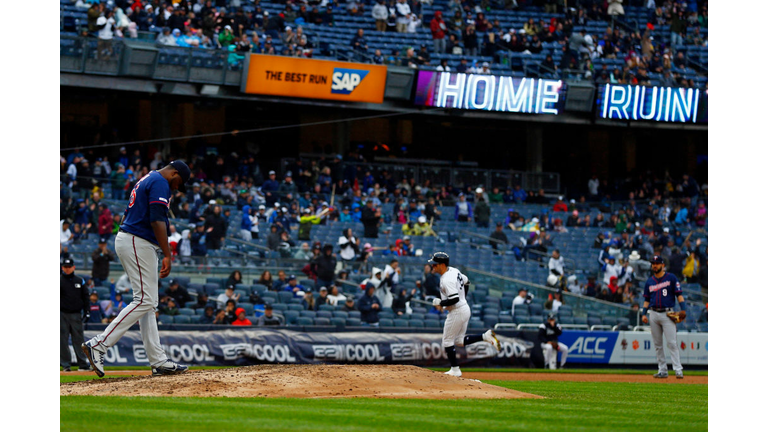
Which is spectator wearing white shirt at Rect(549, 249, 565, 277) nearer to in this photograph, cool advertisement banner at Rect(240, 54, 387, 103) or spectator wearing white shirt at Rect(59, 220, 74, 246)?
cool advertisement banner at Rect(240, 54, 387, 103)

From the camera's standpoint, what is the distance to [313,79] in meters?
26.7

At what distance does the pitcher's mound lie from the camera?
7660mm

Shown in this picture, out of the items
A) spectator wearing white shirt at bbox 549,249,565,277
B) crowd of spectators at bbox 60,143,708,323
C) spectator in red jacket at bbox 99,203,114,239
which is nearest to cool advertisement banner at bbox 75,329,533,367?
crowd of spectators at bbox 60,143,708,323

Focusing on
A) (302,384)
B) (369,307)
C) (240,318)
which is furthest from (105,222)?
(302,384)

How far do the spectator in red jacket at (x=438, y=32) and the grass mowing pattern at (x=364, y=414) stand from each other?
21924mm

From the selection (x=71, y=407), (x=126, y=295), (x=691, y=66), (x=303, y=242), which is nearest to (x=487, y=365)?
(x=303, y=242)

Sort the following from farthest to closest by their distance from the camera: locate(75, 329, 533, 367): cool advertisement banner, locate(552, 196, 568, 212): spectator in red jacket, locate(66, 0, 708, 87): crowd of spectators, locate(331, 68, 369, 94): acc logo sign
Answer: locate(552, 196, 568, 212): spectator in red jacket → locate(331, 68, 369, 94): acc logo sign → locate(66, 0, 708, 87): crowd of spectators → locate(75, 329, 533, 367): cool advertisement banner

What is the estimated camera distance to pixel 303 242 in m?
21.0

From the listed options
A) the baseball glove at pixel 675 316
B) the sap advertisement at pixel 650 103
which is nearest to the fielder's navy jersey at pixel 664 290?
the baseball glove at pixel 675 316

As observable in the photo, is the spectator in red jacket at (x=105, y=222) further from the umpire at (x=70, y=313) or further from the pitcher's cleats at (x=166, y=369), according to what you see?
the pitcher's cleats at (x=166, y=369)

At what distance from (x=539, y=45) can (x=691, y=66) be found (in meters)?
5.91

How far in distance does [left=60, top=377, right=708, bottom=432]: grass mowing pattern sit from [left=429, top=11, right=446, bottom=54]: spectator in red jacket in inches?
863

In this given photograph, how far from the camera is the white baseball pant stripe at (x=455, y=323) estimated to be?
11.1 metres

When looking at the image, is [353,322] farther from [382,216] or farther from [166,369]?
[166,369]
